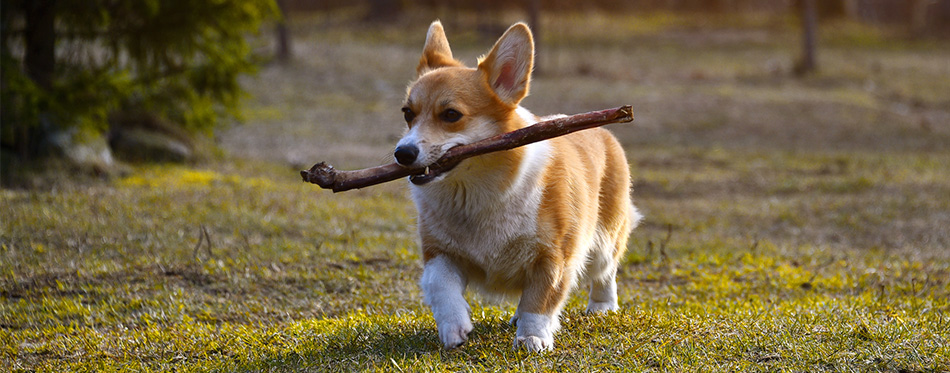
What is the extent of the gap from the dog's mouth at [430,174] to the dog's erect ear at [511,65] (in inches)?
24.0

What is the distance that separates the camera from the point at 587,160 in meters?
5.71

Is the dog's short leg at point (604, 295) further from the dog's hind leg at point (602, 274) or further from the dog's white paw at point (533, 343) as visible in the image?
the dog's white paw at point (533, 343)

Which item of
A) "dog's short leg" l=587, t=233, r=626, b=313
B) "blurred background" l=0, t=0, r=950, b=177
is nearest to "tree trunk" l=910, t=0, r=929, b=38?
"blurred background" l=0, t=0, r=950, b=177

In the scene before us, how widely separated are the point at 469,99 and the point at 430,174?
55cm

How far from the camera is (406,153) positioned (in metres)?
4.54

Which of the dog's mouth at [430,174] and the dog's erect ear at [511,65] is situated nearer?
the dog's mouth at [430,174]

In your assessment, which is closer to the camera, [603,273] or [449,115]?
[449,115]

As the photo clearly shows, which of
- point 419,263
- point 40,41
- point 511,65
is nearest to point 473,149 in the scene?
point 511,65

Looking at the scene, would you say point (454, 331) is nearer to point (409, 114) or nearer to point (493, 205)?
point (493, 205)

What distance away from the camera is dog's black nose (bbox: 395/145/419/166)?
4.53 meters

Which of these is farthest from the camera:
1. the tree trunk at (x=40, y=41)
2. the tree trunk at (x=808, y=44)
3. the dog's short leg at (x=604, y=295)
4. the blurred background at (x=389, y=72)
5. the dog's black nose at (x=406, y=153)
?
the tree trunk at (x=808, y=44)

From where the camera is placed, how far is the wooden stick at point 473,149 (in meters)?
4.69

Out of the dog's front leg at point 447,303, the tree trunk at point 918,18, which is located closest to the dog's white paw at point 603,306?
the dog's front leg at point 447,303

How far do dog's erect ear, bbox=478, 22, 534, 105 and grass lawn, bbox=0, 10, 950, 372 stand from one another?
1.26 m
